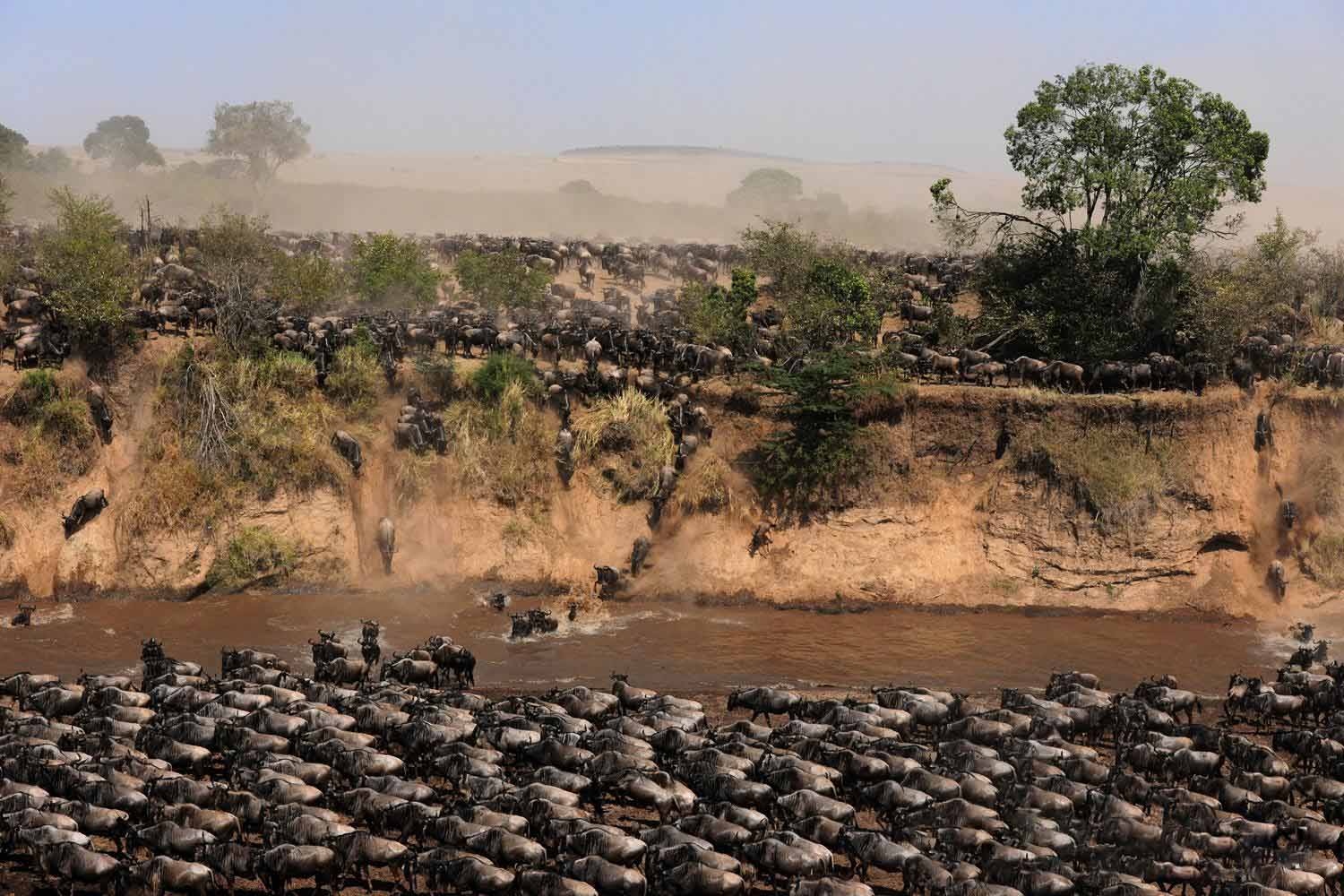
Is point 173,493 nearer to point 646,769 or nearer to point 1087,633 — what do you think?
point 646,769

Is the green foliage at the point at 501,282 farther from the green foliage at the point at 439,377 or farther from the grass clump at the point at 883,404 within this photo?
the grass clump at the point at 883,404

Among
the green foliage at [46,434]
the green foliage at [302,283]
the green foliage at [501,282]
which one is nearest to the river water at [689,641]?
the green foliage at [46,434]

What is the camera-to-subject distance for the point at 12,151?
253 feet

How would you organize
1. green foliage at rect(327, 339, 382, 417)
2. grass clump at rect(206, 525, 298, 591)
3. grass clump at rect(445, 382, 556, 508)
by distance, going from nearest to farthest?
grass clump at rect(206, 525, 298, 591) → grass clump at rect(445, 382, 556, 508) → green foliage at rect(327, 339, 382, 417)

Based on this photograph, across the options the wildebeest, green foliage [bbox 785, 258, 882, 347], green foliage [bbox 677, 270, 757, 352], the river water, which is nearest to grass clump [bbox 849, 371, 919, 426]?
green foliage [bbox 785, 258, 882, 347]

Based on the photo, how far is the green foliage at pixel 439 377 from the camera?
33.2 metres

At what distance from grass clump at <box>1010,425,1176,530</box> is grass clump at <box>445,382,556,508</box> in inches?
443

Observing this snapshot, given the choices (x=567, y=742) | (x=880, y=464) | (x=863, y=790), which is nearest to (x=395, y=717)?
(x=567, y=742)

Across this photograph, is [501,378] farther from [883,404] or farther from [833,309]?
[883,404]

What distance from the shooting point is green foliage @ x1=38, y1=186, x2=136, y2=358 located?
32469 millimetres

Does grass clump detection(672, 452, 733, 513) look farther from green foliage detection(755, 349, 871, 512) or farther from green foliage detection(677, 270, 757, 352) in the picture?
green foliage detection(677, 270, 757, 352)

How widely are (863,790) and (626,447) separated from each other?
48.4 feet

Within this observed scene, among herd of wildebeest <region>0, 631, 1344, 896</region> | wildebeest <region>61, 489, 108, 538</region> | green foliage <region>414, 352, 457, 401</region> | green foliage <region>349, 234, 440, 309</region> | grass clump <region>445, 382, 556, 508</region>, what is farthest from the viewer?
green foliage <region>349, 234, 440, 309</region>

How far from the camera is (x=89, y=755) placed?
19.4m
